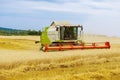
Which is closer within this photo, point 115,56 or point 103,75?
point 103,75

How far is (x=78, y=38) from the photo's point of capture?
4581 cm

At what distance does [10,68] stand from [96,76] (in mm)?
6755

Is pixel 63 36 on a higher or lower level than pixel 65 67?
higher

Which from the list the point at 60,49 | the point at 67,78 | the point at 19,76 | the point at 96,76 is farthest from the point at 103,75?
the point at 60,49

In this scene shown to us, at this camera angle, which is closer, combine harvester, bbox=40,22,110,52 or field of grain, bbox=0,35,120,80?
field of grain, bbox=0,35,120,80

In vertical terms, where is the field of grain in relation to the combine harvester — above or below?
below

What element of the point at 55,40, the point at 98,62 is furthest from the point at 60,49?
the point at 98,62

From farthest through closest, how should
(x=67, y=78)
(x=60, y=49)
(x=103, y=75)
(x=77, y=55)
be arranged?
(x=60, y=49) < (x=77, y=55) < (x=103, y=75) < (x=67, y=78)

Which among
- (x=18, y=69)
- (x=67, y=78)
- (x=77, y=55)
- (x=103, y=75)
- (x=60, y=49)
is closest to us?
(x=67, y=78)

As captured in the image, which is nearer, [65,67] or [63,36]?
[65,67]

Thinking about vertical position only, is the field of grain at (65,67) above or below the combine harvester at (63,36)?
below

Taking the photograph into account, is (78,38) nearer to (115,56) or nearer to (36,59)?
(115,56)

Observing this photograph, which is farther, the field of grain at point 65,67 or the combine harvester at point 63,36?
the combine harvester at point 63,36

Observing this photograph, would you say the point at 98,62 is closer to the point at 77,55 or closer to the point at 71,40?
the point at 77,55
